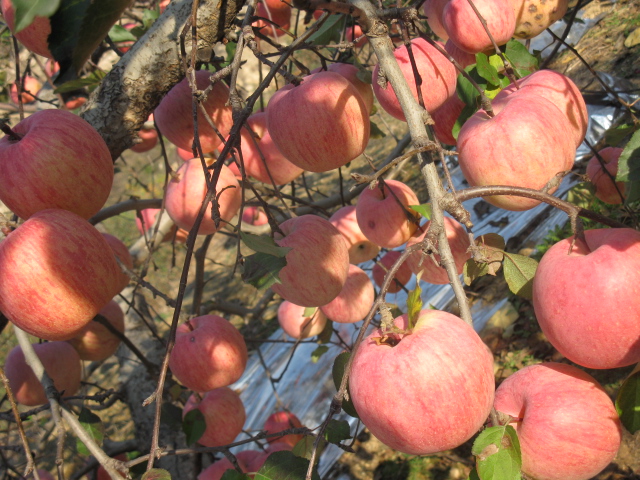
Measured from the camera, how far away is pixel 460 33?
1.02 meters

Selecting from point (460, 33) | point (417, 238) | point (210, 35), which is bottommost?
point (417, 238)

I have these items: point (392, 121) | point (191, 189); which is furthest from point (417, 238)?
point (392, 121)

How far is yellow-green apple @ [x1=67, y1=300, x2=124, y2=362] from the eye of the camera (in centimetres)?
148

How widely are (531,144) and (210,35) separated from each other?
2.17 feet

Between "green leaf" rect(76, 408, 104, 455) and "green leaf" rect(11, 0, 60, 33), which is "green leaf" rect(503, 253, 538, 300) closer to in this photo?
"green leaf" rect(11, 0, 60, 33)

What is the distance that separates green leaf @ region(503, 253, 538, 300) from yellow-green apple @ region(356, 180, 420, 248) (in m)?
0.42

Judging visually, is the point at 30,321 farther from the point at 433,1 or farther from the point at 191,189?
the point at 433,1

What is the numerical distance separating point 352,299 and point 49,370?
34.5 inches

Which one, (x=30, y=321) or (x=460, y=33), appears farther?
(x=460, y=33)

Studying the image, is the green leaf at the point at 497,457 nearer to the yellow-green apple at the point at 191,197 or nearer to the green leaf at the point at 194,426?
the yellow-green apple at the point at 191,197

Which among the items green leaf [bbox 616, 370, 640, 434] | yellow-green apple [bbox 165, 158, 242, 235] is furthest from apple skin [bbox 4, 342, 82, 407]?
green leaf [bbox 616, 370, 640, 434]

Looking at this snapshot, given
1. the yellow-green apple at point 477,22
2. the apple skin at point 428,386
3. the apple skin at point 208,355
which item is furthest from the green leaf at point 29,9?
the apple skin at point 208,355

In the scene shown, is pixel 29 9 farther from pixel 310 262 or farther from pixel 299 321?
pixel 299 321

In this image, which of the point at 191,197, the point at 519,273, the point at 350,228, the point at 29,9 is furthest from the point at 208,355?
the point at 29,9
